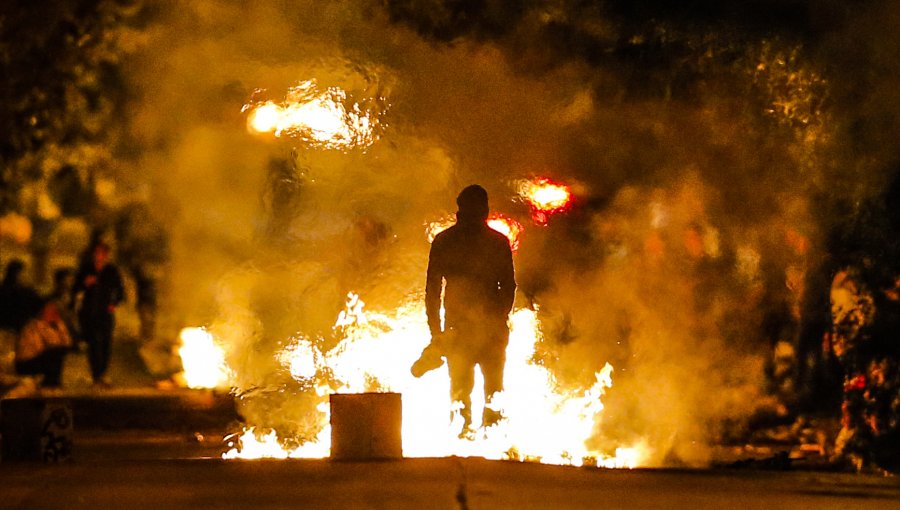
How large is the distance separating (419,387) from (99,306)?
21.7 feet

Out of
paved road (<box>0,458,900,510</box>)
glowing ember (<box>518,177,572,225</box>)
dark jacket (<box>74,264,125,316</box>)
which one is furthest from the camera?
dark jacket (<box>74,264,125,316</box>)

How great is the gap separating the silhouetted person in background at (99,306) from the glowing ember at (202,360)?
2359mm

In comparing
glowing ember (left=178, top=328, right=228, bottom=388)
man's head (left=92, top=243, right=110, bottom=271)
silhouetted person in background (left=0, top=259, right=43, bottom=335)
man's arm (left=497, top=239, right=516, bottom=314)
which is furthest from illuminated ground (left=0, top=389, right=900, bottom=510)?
silhouetted person in background (left=0, top=259, right=43, bottom=335)

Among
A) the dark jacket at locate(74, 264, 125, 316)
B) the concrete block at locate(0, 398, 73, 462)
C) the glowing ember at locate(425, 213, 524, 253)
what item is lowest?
the concrete block at locate(0, 398, 73, 462)

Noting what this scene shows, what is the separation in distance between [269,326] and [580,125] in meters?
3.82

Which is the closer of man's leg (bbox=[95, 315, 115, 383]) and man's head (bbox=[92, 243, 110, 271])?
man's head (bbox=[92, 243, 110, 271])

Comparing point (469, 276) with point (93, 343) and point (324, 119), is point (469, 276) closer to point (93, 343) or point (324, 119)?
point (324, 119)

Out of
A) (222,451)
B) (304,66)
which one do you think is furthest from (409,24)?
(222,451)

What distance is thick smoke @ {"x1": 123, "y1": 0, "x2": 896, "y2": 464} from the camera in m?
13.3

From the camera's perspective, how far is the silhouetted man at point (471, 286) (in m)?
11.1

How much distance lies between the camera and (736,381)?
13.9 m

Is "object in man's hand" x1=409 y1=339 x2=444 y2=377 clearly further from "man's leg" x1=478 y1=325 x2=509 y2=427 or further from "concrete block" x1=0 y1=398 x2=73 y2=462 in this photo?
"concrete block" x1=0 y1=398 x2=73 y2=462

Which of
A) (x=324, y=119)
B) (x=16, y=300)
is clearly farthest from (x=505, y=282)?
(x=16, y=300)

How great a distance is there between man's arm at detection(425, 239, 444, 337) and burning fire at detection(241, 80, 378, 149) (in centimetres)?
258
